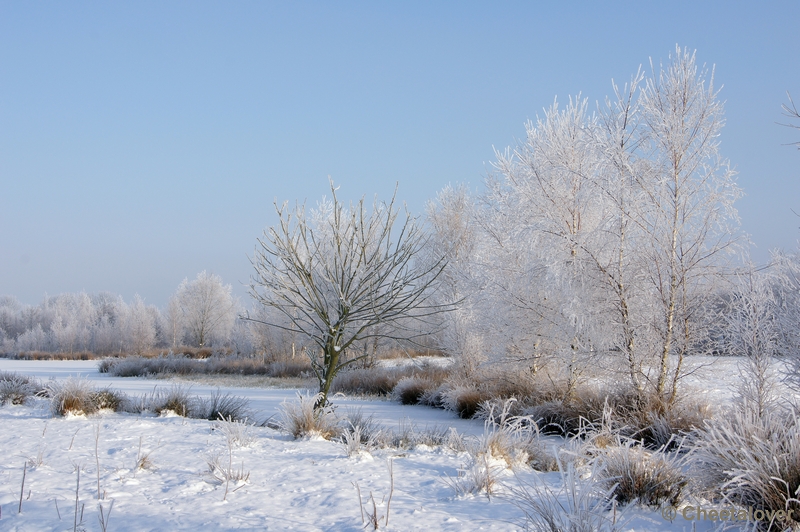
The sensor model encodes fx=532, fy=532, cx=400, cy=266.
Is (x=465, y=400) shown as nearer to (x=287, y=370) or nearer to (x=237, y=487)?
(x=237, y=487)

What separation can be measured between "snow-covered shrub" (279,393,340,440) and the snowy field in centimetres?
18

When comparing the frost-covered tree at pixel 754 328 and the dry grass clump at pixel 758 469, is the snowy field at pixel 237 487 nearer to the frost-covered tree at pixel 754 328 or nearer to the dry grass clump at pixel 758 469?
the dry grass clump at pixel 758 469

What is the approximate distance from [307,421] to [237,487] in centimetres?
250

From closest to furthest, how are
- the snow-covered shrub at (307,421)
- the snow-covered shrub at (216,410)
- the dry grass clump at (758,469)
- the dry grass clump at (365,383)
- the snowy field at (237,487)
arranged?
1. the dry grass clump at (758,469)
2. the snowy field at (237,487)
3. the snow-covered shrub at (307,421)
4. the snow-covered shrub at (216,410)
5. the dry grass clump at (365,383)

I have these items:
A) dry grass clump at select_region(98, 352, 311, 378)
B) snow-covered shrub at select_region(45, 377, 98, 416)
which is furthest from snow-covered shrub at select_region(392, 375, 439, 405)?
dry grass clump at select_region(98, 352, 311, 378)

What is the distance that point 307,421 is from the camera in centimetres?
696

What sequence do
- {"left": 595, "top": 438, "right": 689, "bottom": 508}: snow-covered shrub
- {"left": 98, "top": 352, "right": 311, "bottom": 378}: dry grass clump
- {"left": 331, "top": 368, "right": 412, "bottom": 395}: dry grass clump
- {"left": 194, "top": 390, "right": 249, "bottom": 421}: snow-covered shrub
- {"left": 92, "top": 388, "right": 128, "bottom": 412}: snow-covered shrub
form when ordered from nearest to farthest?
{"left": 595, "top": 438, "right": 689, "bottom": 508}: snow-covered shrub → {"left": 92, "top": 388, "right": 128, "bottom": 412}: snow-covered shrub → {"left": 194, "top": 390, "right": 249, "bottom": 421}: snow-covered shrub → {"left": 331, "top": 368, "right": 412, "bottom": 395}: dry grass clump → {"left": 98, "top": 352, "right": 311, "bottom": 378}: dry grass clump

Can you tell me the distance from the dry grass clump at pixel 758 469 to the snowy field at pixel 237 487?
0.33 meters

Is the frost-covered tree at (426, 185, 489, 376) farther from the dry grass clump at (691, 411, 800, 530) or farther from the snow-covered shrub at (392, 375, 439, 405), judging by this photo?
the dry grass clump at (691, 411, 800, 530)

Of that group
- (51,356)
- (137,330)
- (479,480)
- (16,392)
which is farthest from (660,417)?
(137,330)

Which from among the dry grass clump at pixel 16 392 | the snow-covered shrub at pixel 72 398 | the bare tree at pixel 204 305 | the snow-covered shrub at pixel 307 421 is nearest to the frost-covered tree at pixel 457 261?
the snow-covered shrub at pixel 307 421

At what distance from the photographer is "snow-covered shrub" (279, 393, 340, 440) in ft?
22.7

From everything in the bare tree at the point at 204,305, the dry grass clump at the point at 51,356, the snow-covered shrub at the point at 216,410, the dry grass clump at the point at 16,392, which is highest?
the bare tree at the point at 204,305

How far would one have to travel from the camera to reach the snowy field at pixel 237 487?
11.9ft
